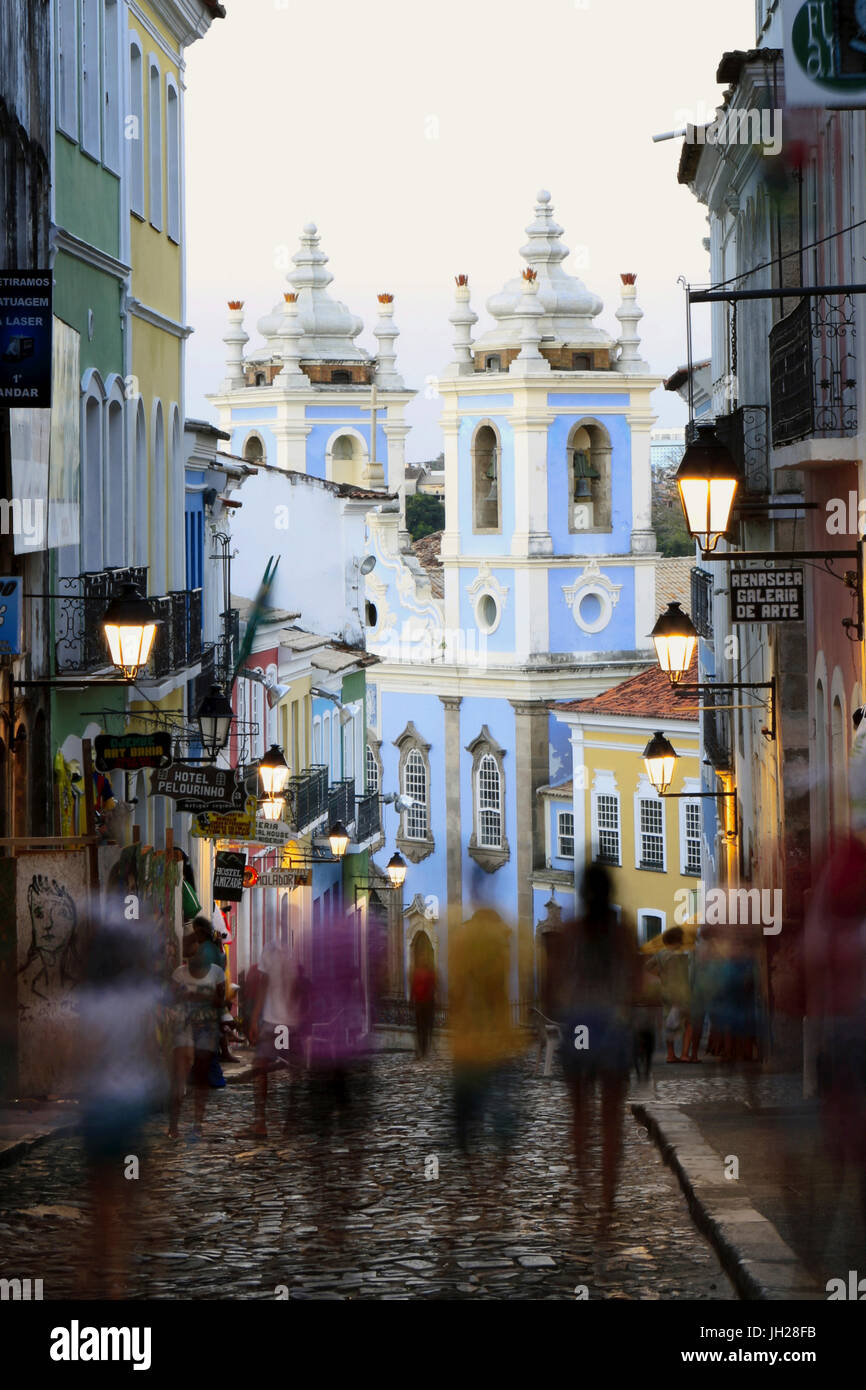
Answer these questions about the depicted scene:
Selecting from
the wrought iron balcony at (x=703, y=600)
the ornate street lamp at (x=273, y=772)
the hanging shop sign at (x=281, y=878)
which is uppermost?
the wrought iron balcony at (x=703, y=600)

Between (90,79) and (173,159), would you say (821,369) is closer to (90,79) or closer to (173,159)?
(90,79)

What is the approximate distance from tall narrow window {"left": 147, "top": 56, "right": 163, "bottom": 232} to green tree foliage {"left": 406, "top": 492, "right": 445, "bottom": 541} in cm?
7786

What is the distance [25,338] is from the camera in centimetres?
1321

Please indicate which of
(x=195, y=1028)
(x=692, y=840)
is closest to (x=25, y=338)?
(x=195, y=1028)

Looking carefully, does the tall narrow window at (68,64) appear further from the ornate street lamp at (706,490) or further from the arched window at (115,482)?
the ornate street lamp at (706,490)

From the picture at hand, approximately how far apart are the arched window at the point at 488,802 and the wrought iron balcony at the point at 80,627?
40.5 metres

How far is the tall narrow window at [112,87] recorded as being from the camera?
20.6 m

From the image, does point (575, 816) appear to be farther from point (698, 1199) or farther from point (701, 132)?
point (698, 1199)

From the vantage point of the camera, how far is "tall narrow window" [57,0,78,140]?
18578 millimetres

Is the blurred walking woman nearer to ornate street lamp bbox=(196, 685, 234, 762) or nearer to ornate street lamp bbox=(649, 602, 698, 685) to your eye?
ornate street lamp bbox=(649, 602, 698, 685)

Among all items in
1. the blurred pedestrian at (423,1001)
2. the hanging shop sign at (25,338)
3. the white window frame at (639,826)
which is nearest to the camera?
the hanging shop sign at (25,338)

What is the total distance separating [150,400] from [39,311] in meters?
10.1

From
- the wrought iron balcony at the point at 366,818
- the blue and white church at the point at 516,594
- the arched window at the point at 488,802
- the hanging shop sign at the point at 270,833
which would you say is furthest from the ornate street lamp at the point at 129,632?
the arched window at the point at 488,802

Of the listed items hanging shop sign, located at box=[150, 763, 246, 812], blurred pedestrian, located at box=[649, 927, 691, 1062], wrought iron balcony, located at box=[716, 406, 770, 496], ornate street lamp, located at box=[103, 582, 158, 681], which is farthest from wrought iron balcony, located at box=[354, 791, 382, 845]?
ornate street lamp, located at box=[103, 582, 158, 681]
